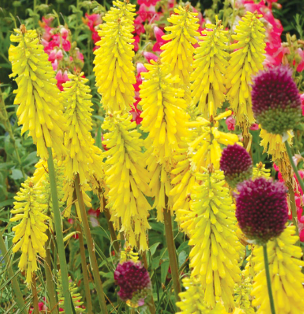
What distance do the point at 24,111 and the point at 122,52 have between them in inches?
18.6

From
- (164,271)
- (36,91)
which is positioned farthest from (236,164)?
(164,271)

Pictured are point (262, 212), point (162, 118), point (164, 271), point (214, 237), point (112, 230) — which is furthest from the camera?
point (164, 271)

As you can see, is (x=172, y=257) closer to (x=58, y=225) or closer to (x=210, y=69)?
(x=58, y=225)

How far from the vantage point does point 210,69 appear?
230cm

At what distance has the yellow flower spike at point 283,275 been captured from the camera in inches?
61.2

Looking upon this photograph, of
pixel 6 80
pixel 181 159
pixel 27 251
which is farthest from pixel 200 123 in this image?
pixel 6 80

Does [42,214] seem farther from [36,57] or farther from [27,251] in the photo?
[36,57]

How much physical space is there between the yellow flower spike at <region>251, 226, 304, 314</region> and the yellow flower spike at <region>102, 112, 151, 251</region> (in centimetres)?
62

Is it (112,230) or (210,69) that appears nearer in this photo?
(210,69)

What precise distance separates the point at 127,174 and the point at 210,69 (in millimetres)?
565

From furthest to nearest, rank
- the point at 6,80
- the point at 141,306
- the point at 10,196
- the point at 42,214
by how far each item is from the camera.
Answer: the point at 6,80, the point at 10,196, the point at 42,214, the point at 141,306

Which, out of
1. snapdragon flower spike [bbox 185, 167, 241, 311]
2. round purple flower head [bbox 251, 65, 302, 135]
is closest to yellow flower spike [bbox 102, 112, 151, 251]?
snapdragon flower spike [bbox 185, 167, 241, 311]

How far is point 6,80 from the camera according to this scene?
21.3 feet

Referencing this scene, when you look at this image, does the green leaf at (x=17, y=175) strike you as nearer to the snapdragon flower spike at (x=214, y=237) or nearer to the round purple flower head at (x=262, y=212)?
the snapdragon flower spike at (x=214, y=237)
